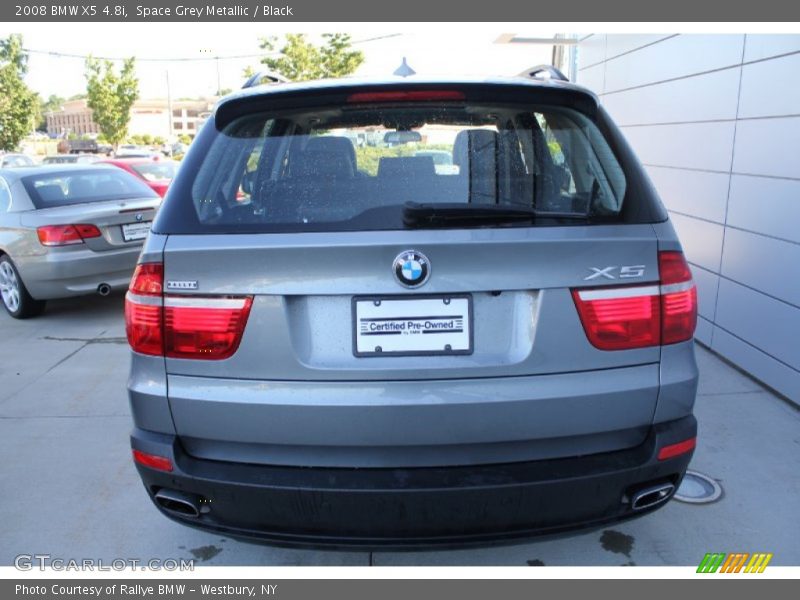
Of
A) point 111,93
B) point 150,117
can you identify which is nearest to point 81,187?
point 111,93

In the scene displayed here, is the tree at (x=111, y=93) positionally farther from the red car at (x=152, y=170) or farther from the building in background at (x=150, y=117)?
the building in background at (x=150, y=117)

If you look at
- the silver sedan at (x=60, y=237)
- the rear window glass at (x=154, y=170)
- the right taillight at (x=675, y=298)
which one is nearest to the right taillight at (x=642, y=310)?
the right taillight at (x=675, y=298)

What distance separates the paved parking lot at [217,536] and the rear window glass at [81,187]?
2.59 meters

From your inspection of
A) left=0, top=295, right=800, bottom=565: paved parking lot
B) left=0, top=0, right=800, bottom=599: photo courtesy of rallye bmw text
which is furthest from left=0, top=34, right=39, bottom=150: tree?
left=0, top=0, right=800, bottom=599: photo courtesy of rallye bmw text

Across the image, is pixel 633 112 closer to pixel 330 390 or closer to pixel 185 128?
pixel 330 390

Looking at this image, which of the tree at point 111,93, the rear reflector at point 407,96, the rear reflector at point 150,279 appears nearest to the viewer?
the rear reflector at point 150,279

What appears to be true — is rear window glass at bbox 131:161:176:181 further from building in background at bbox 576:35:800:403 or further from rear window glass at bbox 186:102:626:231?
rear window glass at bbox 186:102:626:231

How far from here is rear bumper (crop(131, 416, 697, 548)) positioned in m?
2.02

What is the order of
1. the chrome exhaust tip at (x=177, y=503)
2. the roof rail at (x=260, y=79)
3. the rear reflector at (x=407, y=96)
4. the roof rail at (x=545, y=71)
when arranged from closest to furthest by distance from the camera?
the chrome exhaust tip at (x=177, y=503) → the rear reflector at (x=407, y=96) → the roof rail at (x=260, y=79) → the roof rail at (x=545, y=71)

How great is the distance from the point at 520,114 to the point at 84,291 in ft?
18.3

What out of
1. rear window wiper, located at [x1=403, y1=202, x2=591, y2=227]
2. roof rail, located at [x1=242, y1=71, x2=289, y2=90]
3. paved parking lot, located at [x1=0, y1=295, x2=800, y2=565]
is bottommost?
paved parking lot, located at [x1=0, y1=295, x2=800, y2=565]

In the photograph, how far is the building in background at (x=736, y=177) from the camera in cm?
428

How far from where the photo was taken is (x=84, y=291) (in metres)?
6.61

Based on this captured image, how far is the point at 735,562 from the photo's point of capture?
2705 mm
